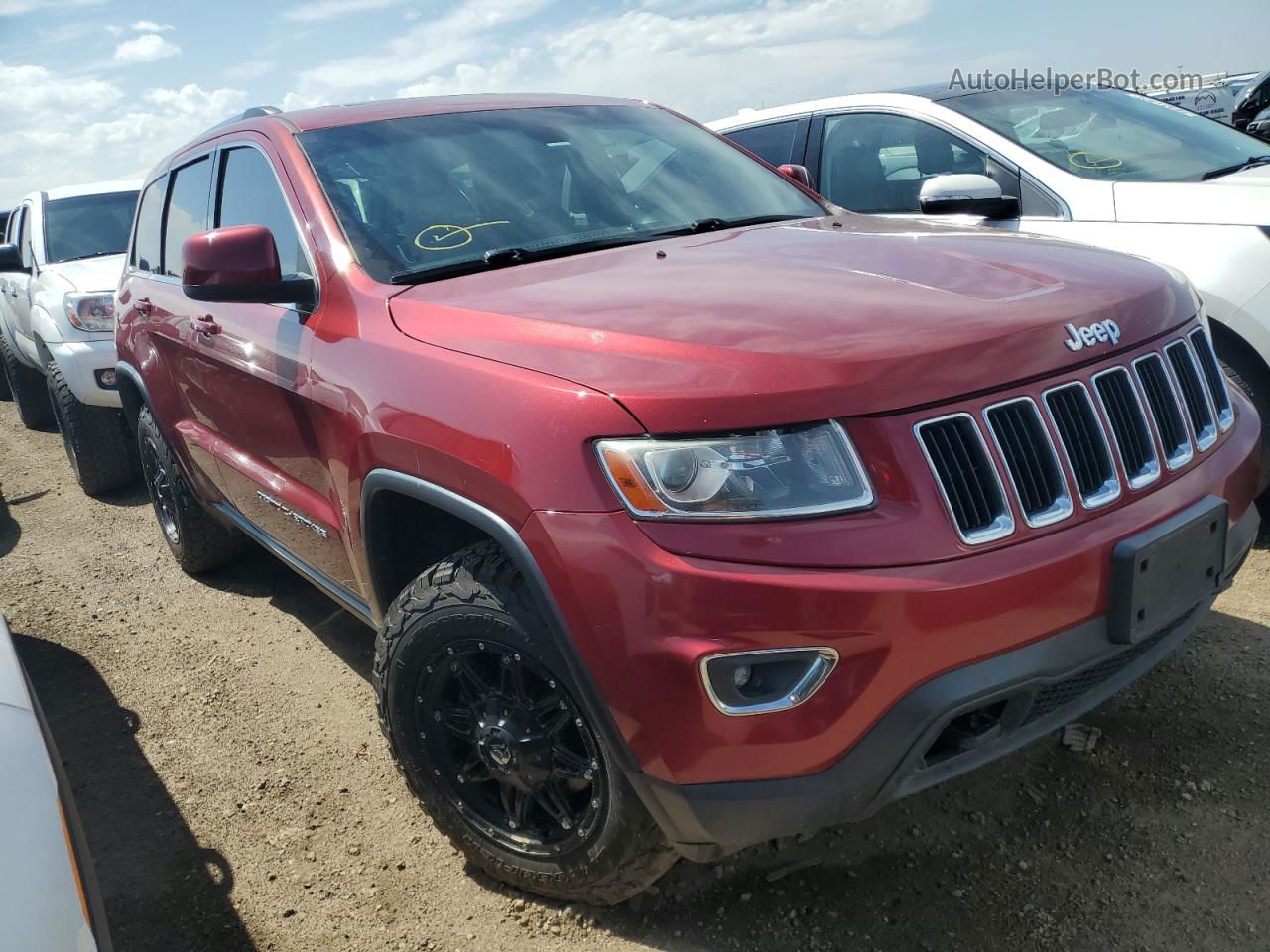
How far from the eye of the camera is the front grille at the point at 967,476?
69.7 inches

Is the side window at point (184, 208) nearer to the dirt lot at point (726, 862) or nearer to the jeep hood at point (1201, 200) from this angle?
the dirt lot at point (726, 862)

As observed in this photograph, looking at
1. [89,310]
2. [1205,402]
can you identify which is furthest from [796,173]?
[89,310]

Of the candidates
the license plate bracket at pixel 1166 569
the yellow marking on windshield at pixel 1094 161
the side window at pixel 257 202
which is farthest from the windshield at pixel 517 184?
the license plate bracket at pixel 1166 569

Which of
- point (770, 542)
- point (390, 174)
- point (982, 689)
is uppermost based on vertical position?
point (390, 174)

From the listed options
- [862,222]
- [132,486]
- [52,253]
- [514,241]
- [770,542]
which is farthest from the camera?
[52,253]

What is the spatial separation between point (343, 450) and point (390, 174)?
32.9 inches

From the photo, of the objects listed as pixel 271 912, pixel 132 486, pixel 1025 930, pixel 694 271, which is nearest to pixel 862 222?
pixel 694 271

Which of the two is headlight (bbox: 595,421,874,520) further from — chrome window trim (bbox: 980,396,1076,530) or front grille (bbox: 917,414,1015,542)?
chrome window trim (bbox: 980,396,1076,530)

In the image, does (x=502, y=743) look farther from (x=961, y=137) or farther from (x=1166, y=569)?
(x=961, y=137)

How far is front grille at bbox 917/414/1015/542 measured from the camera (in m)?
1.77

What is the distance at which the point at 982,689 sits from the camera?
1745 millimetres

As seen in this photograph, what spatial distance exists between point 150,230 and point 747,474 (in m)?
3.59

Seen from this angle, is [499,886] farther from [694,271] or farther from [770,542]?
[694,271]

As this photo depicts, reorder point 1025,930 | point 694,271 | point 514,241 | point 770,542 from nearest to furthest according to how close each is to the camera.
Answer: point 770,542 < point 1025,930 < point 694,271 < point 514,241
